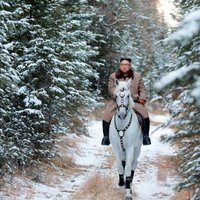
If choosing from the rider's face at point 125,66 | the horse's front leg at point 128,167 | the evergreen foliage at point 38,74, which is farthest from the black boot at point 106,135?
the evergreen foliage at point 38,74

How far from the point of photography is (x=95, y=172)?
34.5 feet

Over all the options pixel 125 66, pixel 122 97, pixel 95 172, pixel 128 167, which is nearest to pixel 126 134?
pixel 128 167

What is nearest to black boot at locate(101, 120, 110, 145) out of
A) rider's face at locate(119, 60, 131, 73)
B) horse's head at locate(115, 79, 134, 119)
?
horse's head at locate(115, 79, 134, 119)

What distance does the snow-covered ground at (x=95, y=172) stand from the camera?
25.7ft

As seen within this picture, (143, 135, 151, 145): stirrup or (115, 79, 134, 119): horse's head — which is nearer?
(115, 79, 134, 119): horse's head

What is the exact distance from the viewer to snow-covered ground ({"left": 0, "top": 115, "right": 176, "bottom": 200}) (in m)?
7.83

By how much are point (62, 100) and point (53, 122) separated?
2.22ft

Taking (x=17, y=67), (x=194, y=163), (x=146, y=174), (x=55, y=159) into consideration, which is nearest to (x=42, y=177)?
(x=55, y=159)

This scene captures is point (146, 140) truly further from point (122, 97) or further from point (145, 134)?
point (122, 97)

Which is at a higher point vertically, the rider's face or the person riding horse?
the rider's face

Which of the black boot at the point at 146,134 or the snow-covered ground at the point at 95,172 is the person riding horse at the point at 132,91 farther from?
the snow-covered ground at the point at 95,172

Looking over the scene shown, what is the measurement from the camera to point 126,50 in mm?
29750

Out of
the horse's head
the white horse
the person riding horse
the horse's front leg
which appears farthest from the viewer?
the person riding horse

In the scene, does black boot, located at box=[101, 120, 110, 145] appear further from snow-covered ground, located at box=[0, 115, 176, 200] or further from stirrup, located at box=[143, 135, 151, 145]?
snow-covered ground, located at box=[0, 115, 176, 200]
